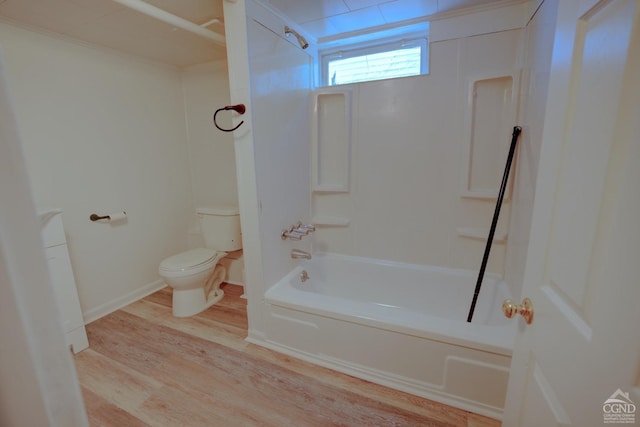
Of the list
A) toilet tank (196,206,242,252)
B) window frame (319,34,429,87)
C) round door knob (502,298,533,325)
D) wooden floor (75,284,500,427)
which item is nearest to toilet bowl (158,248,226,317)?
toilet tank (196,206,242,252)

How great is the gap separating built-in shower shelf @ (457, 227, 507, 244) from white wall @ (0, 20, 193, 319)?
8.50ft

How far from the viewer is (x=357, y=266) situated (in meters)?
2.37

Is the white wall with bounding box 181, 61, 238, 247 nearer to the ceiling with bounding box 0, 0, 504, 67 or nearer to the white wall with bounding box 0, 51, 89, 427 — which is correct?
Answer: the ceiling with bounding box 0, 0, 504, 67

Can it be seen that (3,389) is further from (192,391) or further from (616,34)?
(192,391)

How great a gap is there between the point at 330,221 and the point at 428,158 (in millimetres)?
953

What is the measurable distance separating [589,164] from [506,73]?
5.11 feet

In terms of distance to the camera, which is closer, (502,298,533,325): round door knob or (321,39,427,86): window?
(502,298,533,325): round door knob

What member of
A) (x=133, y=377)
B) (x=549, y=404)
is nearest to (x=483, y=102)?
(x=549, y=404)

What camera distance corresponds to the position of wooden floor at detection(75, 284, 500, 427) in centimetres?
136

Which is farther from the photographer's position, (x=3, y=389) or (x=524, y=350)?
(x=524, y=350)
